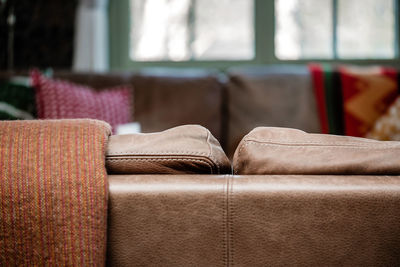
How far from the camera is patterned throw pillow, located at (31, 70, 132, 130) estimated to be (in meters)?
1.96

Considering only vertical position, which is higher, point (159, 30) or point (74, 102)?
point (159, 30)

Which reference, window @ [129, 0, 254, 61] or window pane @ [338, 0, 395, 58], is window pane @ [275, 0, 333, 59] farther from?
window @ [129, 0, 254, 61]

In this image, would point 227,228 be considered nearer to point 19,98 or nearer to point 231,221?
point 231,221

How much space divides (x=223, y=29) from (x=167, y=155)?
7.92 feet

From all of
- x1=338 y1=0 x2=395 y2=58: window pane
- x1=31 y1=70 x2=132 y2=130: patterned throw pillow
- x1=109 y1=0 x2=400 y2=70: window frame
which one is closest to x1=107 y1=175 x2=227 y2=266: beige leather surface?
x1=31 y1=70 x2=132 y2=130: patterned throw pillow

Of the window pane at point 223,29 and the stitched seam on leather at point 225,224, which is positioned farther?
the window pane at point 223,29

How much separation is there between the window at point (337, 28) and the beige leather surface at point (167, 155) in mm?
2326

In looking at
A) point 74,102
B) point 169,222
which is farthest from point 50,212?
point 74,102

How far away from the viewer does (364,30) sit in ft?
9.80

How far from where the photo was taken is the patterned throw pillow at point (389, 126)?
1919 mm

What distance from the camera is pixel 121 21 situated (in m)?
3.11

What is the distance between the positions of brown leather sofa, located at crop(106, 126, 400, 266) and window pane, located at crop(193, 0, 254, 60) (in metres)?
2.34

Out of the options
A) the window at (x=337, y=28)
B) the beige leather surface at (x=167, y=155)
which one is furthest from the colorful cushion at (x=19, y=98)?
the window at (x=337, y=28)

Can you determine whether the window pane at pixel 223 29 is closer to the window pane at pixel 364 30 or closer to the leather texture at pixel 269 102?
the window pane at pixel 364 30
